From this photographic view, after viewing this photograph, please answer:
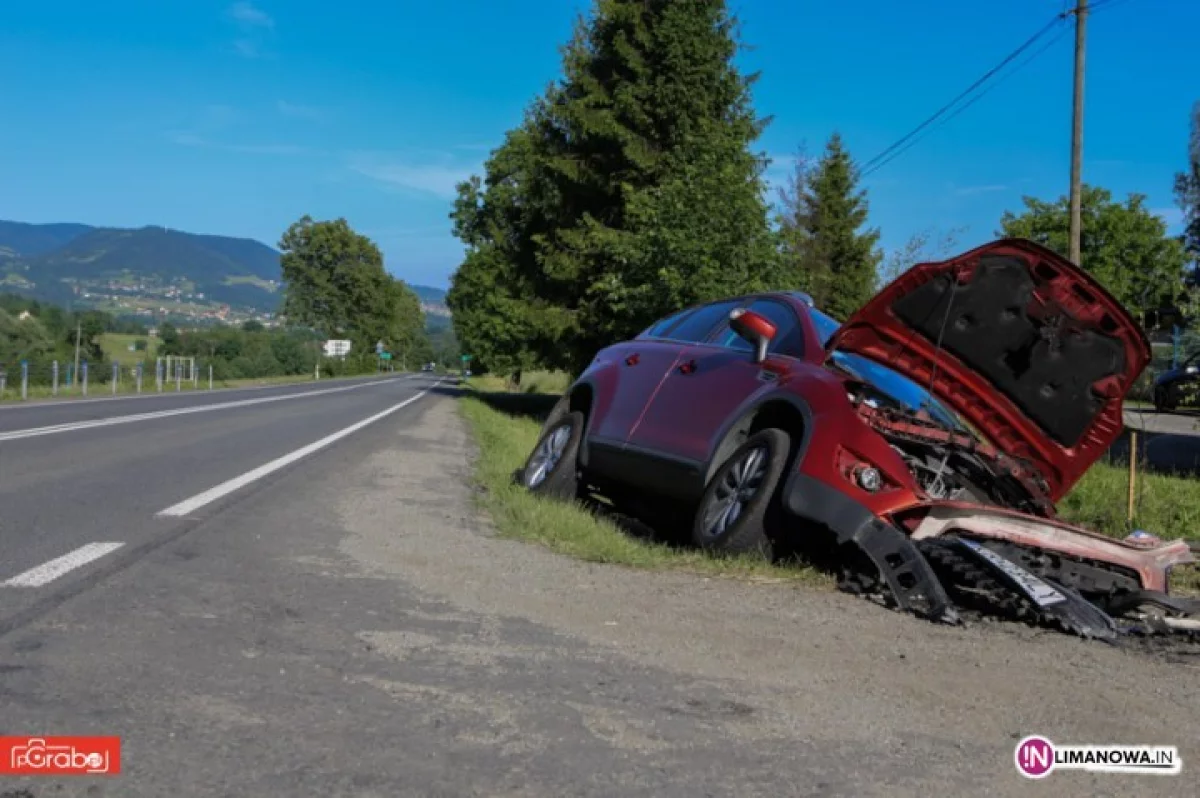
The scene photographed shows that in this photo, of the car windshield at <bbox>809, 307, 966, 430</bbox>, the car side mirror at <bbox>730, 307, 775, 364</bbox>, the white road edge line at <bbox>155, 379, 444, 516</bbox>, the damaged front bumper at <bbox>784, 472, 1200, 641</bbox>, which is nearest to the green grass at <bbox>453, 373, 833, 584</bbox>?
the damaged front bumper at <bbox>784, 472, 1200, 641</bbox>

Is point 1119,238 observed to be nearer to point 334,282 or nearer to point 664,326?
point 664,326

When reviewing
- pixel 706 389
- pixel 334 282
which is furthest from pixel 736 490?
pixel 334 282

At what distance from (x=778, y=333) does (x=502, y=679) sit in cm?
365

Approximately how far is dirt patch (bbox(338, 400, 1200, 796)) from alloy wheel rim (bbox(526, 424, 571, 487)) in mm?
1835

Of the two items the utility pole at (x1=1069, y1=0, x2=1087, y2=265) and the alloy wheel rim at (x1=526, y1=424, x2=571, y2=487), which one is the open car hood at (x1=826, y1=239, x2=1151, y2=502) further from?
the utility pole at (x1=1069, y1=0, x2=1087, y2=265)

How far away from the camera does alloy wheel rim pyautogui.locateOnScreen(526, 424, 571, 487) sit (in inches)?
331

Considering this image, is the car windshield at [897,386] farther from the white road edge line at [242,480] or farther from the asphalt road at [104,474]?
the white road edge line at [242,480]

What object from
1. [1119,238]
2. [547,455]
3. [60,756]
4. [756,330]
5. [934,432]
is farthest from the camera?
[1119,238]

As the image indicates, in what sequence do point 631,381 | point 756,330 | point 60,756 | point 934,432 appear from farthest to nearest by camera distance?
1. point 631,381
2. point 756,330
3. point 934,432
4. point 60,756

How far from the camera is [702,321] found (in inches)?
306

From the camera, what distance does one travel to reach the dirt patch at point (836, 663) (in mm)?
3408

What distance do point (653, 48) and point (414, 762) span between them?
69.8 ft

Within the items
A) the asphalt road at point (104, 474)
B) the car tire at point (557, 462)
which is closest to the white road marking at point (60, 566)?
the asphalt road at point (104, 474)

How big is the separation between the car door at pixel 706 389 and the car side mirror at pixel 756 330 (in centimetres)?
8
